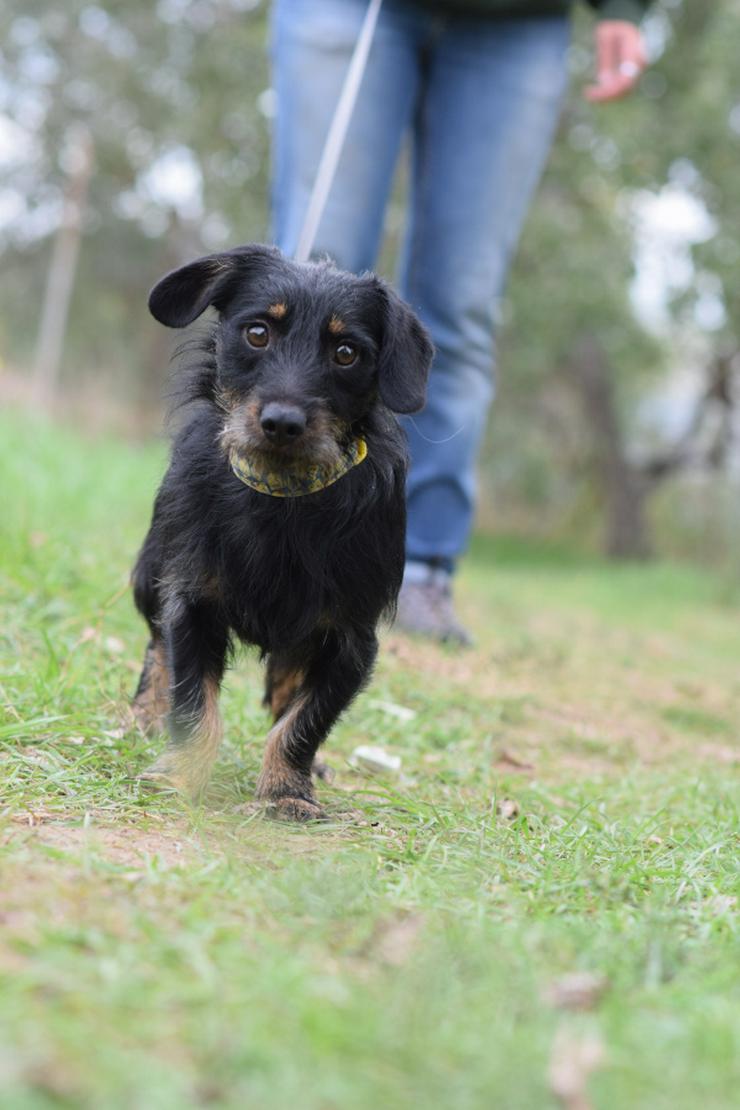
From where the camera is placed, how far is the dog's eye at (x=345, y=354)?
2719 millimetres

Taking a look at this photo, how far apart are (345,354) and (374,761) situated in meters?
1.15

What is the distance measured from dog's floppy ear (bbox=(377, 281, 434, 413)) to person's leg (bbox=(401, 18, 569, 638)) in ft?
5.55

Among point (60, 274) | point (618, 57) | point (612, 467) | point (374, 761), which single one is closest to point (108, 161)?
point (60, 274)

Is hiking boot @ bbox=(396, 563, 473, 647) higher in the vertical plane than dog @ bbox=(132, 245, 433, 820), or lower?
lower

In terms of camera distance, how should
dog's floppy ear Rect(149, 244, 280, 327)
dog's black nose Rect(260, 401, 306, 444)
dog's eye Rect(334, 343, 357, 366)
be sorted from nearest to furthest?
dog's black nose Rect(260, 401, 306, 444) < dog's eye Rect(334, 343, 357, 366) < dog's floppy ear Rect(149, 244, 280, 327)

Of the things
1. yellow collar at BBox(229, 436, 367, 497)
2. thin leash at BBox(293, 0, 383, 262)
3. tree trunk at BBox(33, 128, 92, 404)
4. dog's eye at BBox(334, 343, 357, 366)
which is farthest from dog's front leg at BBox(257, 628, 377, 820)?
tree trunk at BBox(33, 128, 92, 404)

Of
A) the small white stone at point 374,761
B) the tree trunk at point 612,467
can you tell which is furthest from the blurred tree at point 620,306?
the small white stone at point 374,761

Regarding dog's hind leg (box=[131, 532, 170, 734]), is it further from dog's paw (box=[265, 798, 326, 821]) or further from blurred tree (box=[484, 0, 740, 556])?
blurred tree (box=[484, 0, 740, 556])

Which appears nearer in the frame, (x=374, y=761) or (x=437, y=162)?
(x=374, y=761)

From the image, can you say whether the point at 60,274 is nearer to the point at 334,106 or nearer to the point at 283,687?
the point at 334,106

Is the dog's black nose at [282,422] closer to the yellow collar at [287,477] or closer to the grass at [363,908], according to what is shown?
the yellow collar at [287,477]

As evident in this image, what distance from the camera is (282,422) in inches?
98.5

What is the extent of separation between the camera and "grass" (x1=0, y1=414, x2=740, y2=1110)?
1411 millimetres

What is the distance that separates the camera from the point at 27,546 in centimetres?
459
